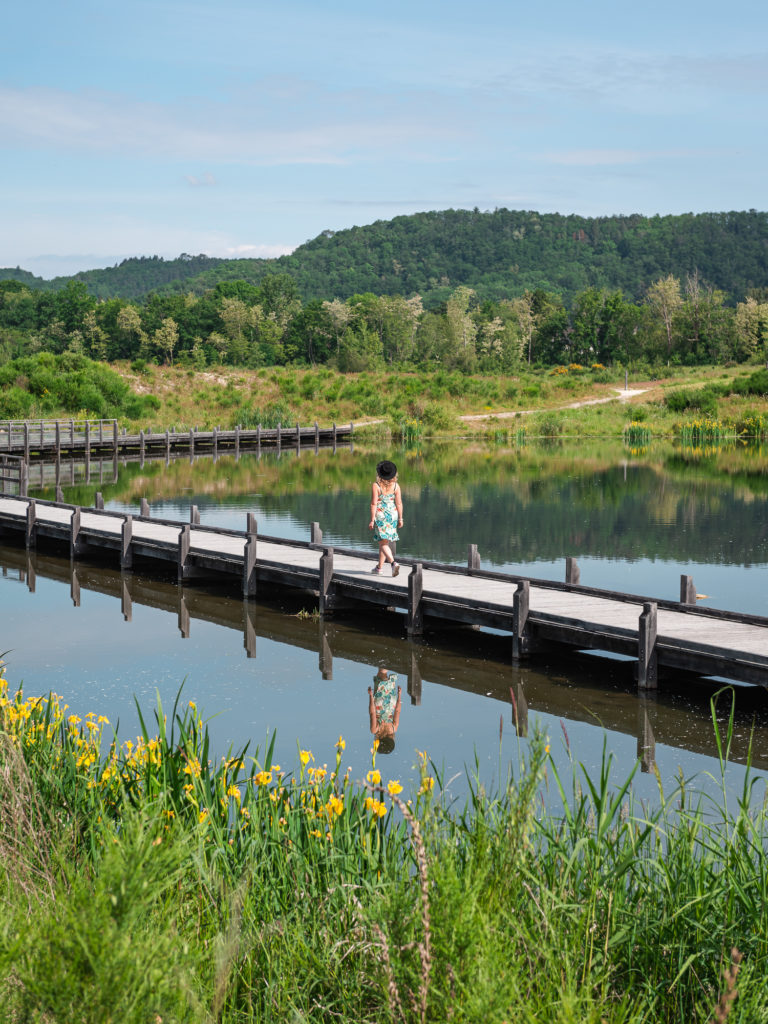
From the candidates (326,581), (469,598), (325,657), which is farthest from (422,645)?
(326,581)

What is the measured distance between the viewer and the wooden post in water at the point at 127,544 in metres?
19.5

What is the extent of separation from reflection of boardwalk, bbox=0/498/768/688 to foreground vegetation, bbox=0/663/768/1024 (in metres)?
6.47

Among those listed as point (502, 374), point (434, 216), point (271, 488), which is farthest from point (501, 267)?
point (271, 488)

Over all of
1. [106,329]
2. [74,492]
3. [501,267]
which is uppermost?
[501,267]

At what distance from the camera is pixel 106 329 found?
95.8 m

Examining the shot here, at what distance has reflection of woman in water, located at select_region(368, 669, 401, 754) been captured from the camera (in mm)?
10914

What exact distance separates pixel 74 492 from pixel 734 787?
2889 centimetres

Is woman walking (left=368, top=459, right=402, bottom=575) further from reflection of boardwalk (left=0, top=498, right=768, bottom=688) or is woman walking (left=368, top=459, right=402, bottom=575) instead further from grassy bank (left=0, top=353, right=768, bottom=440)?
grassy bank (left=0, top=353, right=768, bottom=440)

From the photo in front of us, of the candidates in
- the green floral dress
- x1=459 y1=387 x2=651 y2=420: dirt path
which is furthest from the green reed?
the green floral dress

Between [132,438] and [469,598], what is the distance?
38.3 meters

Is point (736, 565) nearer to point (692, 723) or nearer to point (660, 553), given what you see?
point (660, 553)

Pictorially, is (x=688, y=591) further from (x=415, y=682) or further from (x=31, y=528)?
(x=31, y=528)

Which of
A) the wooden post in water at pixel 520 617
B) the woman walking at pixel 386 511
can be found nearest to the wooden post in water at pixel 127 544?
the woman walking at pixel 386 511

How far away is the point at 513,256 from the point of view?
157m
